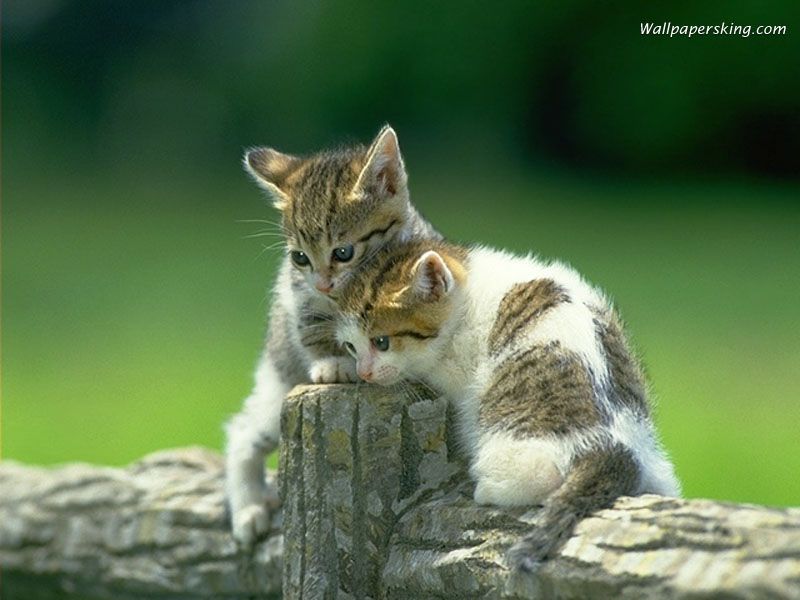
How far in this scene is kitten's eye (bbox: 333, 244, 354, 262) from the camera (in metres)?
2.66

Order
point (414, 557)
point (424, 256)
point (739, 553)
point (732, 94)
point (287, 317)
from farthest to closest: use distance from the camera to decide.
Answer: point (732, 94) → point (287, 317) → point (424, 256) → point (414, 557) → point (739, 553)

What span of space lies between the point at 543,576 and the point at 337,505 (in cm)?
51

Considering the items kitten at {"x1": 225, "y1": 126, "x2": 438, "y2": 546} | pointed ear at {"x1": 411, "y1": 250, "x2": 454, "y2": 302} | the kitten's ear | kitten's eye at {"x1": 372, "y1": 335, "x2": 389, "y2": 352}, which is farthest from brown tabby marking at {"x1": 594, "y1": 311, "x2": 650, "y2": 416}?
the kitten's ear

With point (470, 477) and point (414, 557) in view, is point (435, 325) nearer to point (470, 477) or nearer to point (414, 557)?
point (470, 477)

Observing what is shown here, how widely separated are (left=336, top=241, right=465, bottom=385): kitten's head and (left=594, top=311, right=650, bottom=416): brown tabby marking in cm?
30

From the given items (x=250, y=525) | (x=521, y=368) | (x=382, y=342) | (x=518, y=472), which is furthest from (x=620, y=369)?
(x=250, y=525)

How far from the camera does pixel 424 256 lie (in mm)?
2312

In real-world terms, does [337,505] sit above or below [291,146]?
below

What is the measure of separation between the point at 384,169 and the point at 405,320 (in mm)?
469

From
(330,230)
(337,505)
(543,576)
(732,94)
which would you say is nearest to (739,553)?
(543,576)

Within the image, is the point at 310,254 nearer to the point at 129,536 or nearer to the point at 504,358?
the point at 504,358

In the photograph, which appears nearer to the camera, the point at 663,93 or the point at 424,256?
the point at 424,256

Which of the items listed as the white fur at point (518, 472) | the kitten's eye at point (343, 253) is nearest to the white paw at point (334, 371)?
the kitten's eye at point (343, 253)

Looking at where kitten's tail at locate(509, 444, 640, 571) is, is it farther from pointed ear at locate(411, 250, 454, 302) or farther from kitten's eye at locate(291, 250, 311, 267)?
kitten's eye at locate(291, 250, 311, 267)
